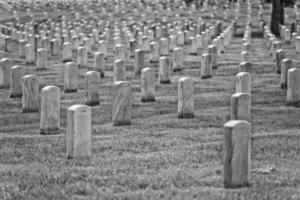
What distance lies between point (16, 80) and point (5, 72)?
1.31 metres

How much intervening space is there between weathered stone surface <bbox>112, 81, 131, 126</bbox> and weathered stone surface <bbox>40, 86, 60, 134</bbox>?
2.99 ft

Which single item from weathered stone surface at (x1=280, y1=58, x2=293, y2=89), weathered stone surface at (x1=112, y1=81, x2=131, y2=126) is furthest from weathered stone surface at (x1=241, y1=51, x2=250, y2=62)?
weathered stone surface at (x1=112, y1=81, x2=131, y2=126)

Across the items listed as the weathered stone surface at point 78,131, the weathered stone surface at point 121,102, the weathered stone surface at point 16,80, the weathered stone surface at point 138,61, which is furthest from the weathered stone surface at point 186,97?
the weathered stone surface at point 138,61

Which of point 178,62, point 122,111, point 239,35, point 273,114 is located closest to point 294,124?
point 273,114

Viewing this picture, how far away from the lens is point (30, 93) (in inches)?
562

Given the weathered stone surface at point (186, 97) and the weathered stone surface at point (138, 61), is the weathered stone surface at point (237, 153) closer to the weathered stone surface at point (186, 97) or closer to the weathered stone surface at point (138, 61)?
the weathered stone surface at point (186, 97)

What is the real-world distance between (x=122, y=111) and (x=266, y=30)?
18.0 meters

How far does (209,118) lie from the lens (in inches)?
534

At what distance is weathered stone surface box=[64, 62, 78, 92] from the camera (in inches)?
661

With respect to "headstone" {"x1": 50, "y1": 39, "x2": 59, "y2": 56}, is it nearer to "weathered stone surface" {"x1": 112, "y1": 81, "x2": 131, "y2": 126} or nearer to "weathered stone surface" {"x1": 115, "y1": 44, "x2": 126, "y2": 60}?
"weathered stone surface" {"x1": 115, "y1": 44, "x2": 126, "y2": 60}

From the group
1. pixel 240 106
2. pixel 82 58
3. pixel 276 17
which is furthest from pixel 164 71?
pixel 276 17

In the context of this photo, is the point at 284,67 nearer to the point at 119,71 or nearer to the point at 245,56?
the point at 119,71

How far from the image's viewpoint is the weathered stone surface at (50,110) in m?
12.2

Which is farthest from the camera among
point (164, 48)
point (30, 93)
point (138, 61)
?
point (164, 48)
